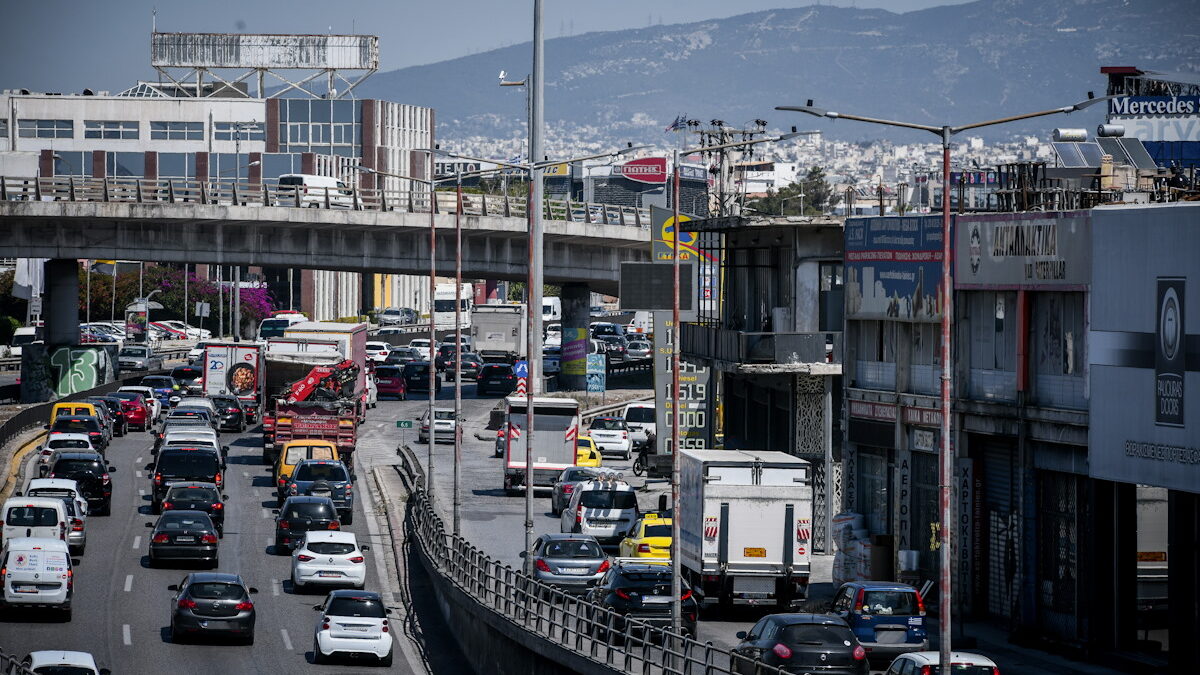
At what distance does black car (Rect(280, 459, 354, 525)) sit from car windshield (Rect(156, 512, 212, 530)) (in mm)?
6398

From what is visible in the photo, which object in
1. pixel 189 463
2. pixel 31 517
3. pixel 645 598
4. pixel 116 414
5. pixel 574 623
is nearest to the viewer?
pixel 645 598

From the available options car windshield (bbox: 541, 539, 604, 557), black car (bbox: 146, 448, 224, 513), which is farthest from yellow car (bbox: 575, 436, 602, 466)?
car windshield (bbox: 541, 539, 604, 557)

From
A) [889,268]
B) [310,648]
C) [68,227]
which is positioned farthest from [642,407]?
[310,648]

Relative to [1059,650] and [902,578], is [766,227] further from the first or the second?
[1059,650]

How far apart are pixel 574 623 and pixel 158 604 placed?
11.4 metres

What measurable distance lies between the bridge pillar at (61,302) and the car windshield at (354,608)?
50.0m

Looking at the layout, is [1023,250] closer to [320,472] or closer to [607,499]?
[607,499]

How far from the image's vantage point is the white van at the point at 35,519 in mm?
41469

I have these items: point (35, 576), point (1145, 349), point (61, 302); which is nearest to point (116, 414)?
point (61, 302)

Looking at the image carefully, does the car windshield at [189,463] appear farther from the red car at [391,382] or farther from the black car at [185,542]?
the red car at [391,382]

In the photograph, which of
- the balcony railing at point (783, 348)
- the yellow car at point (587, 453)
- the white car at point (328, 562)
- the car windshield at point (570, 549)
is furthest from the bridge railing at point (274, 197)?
the car windshield at point (570, 549)

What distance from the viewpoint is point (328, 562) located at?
41.1 metres

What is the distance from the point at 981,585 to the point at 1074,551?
3.75 m

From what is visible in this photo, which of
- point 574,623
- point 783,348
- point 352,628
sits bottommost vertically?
point 352,628
